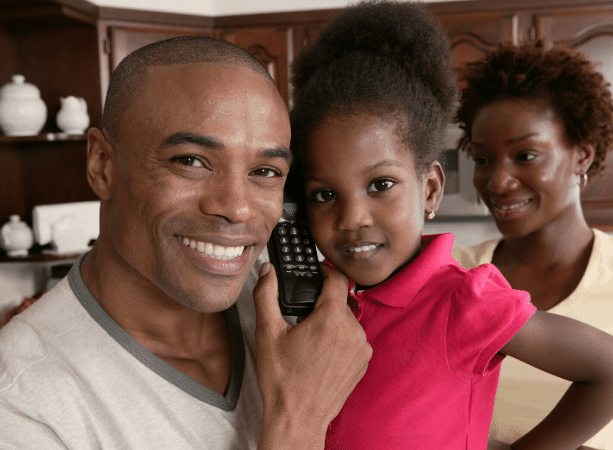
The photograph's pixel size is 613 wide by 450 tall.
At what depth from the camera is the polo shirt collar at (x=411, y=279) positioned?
2.77ft

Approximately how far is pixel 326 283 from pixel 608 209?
2277mm

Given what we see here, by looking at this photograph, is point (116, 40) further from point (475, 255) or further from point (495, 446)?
point (495, 446)

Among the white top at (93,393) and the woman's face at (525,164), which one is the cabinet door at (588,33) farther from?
the white top at (93,393)

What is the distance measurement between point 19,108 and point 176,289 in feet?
6.34

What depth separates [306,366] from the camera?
0.79 meters

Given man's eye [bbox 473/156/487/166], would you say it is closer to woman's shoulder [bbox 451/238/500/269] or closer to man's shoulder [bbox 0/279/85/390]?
woman's shoulder [bbox 451/238/500/269]

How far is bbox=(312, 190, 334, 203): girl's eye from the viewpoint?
0.91 m

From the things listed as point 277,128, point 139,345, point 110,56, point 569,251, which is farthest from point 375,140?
point 110,56

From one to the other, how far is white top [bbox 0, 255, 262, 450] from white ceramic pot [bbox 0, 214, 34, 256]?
5.69 ft

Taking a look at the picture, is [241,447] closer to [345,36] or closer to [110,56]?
[345,36]

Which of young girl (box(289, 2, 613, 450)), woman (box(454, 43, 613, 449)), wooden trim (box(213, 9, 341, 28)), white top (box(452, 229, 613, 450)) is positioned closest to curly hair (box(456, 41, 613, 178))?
woman (box(454, 43, 613, 449))

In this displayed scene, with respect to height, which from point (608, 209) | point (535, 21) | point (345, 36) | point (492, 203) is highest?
point (535, 21)

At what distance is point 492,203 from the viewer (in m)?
1.31

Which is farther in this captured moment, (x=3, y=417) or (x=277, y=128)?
(x=277, y=128)
